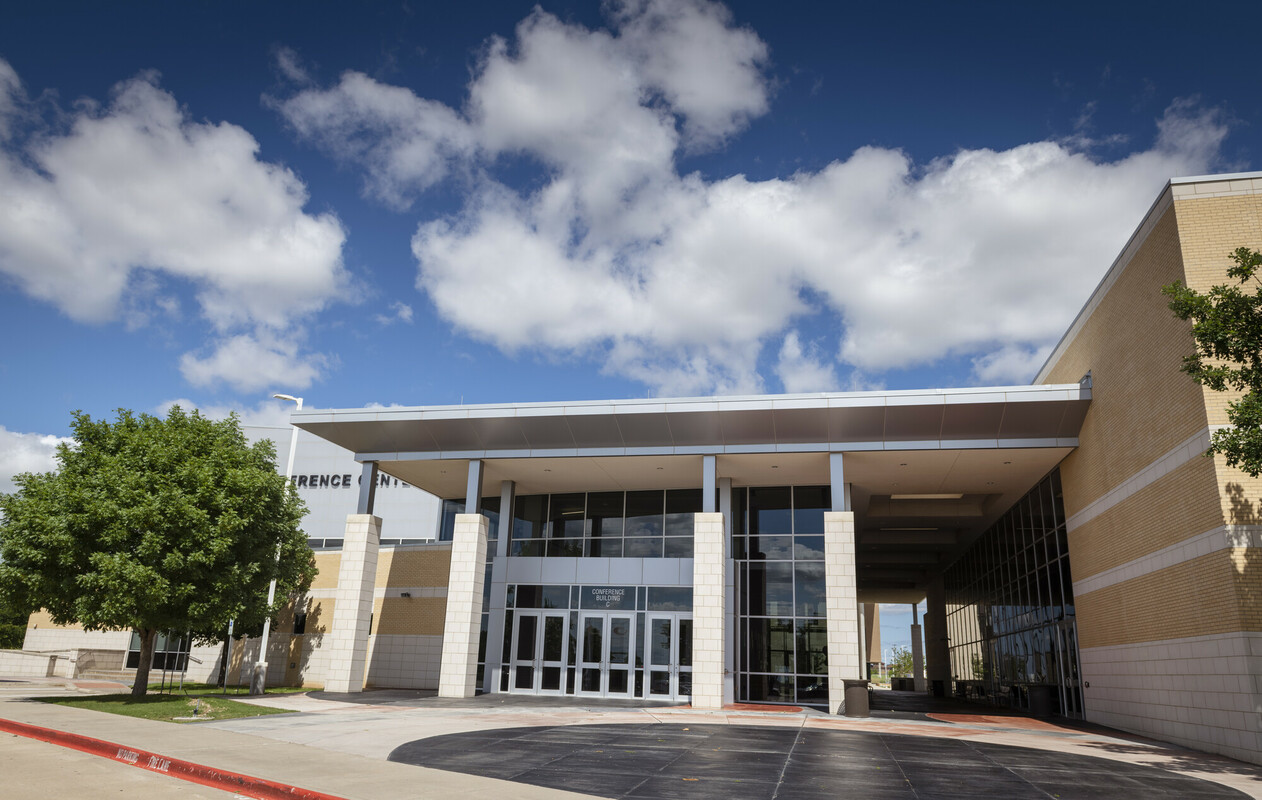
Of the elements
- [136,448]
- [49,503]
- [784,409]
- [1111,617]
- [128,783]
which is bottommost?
[128,783]

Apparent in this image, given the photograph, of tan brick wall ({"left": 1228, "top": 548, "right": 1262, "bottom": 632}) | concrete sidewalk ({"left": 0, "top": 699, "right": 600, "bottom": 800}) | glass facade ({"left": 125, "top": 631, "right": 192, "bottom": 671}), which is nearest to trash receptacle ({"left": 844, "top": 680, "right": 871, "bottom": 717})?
tan brick wall ({"left": 1228, "top": 548, "right": 1262, "bottom": 632})

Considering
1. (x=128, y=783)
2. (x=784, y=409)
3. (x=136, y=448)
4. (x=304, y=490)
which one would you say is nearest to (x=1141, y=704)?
(x=784, y=409)

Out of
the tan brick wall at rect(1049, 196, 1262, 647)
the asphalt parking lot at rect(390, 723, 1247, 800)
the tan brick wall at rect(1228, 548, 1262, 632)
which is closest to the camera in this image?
the asphalt parking lot at rect(390, 723, 1247, 800)

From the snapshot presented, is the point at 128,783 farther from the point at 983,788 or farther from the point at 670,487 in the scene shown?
the point at 670,487

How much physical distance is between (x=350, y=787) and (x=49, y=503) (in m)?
16.9

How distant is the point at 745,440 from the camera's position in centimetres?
2481

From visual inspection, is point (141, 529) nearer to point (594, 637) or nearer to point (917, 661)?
point (594, 637)

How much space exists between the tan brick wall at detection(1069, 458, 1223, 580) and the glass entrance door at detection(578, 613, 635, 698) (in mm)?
13619

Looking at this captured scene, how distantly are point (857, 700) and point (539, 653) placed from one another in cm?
1077

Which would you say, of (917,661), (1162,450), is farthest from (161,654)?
(917,661)

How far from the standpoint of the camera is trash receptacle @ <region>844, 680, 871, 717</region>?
21375 mm

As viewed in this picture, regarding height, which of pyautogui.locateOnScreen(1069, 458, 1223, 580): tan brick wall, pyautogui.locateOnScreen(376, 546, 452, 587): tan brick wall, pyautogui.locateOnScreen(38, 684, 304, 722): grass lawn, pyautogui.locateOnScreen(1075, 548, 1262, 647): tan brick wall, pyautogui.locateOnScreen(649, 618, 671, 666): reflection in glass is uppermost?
pyautogui.locateOnScreen(1069, 458, 1223, 580): tan brick wall

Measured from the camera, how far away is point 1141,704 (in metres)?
19.2

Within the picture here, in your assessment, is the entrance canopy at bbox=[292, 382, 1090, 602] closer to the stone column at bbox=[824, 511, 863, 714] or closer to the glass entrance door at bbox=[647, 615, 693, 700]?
the stone column at bbox=[824, 511, 863, 714]
